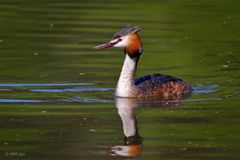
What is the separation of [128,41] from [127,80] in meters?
0.59

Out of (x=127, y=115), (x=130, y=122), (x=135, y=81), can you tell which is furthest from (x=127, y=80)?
(x=130, y=122)

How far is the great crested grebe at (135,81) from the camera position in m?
15.6

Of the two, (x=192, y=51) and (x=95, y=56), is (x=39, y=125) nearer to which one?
(x=95, y=56)

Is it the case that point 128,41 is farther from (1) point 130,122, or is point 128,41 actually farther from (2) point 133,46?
(1) point 130,122

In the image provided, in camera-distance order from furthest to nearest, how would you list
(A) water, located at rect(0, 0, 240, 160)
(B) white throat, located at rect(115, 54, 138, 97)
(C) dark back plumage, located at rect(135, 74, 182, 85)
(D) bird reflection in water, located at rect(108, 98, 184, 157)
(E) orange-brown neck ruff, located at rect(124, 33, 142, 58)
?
(C) dark back plumage, located at rect(135, 74, 182, 85), (E) orange-brown neck ruff, located at rect(124, 33, 142, 58), (B) white throat, located at rect(115, 54, 138, 97), (A) water, located at rect(0, 0, 240, 160), (D) bird reflection in water, located at rect(108, 98, 184, 157)

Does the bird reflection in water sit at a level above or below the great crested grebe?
below

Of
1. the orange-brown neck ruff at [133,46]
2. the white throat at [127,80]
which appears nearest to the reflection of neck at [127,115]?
the white throat at [127,80]

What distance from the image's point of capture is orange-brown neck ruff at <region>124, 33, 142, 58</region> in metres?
15.7

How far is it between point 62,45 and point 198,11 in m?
6.76

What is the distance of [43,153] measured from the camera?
450 inches

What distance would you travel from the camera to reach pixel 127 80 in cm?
1568

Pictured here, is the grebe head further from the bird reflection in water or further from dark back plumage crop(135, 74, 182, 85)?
the bird reflection in water

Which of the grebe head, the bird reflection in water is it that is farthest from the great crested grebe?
the bird reflection in water

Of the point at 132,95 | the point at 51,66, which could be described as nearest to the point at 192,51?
the point at 51,66
